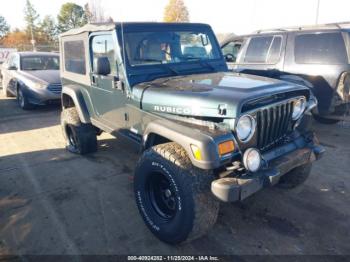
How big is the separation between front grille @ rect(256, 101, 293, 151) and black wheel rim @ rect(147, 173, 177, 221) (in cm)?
94

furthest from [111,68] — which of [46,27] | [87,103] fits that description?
[46,27]

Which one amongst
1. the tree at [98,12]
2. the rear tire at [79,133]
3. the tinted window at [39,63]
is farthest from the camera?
the tinted window at [39,63]

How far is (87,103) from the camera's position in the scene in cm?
461

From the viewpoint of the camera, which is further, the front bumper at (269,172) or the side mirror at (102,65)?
the side mirror at (102,65)

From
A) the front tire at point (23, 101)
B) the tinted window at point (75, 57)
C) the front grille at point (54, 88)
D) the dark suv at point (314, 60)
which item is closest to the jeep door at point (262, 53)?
the dark suv at point (314, 60)

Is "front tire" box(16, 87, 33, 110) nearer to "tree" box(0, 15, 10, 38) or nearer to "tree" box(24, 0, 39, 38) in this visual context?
"tree" box(24, 0, 39, 38)

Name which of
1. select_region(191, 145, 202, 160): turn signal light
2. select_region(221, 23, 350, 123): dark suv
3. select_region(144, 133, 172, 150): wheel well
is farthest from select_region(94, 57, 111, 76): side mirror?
select_region(221, 23, 350, 123): dark suv

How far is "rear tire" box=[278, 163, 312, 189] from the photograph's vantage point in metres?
3.47

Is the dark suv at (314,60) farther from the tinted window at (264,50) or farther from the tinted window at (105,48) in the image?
the tinted window at (105,48)

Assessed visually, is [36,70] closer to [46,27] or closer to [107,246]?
[107,246]

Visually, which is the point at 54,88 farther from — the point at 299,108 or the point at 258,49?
the point at 299,108

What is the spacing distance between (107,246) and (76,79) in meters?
2.84

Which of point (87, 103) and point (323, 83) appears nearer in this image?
point (87, 103)

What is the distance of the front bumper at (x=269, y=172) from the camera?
2.35m
